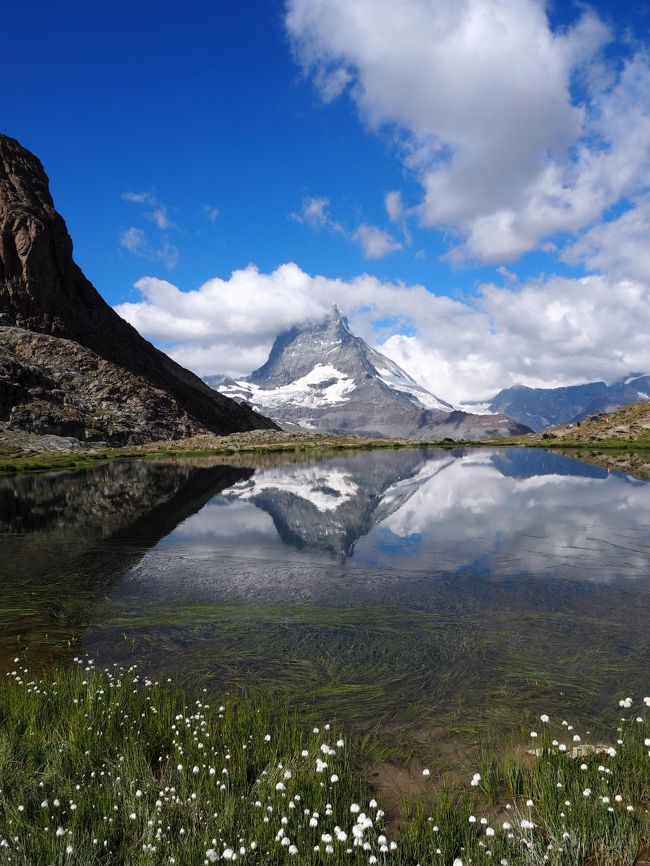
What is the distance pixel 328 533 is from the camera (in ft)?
105

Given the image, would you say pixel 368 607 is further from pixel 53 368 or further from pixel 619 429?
pixel 53 368

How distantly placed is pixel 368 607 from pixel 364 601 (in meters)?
0.71

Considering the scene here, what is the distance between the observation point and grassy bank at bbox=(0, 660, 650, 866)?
6.99 m

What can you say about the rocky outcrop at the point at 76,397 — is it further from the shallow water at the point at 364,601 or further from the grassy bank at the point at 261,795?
the grassy bank at the point at 261,795

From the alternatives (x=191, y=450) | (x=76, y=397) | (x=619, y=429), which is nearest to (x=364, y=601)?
(x=191, y=450)

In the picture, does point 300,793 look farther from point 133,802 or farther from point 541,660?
point 541,660

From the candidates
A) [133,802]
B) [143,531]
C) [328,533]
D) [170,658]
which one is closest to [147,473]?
[143,531]

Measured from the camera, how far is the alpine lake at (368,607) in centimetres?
1185

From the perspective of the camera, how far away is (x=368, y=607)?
18.3 meters

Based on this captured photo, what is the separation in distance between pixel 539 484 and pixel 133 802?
55476 mm

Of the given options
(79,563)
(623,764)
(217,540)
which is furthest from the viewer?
(217,540)

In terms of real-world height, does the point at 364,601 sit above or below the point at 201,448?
below

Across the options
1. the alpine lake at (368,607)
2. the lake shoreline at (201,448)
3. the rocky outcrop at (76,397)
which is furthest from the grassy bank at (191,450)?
the alpine lake at (368,607)

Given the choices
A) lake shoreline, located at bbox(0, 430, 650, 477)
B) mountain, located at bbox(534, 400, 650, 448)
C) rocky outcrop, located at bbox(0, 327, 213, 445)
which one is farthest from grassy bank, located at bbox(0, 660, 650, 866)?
Answer: rocky outcrop, located at bbox(0, 327, 213, 445)
